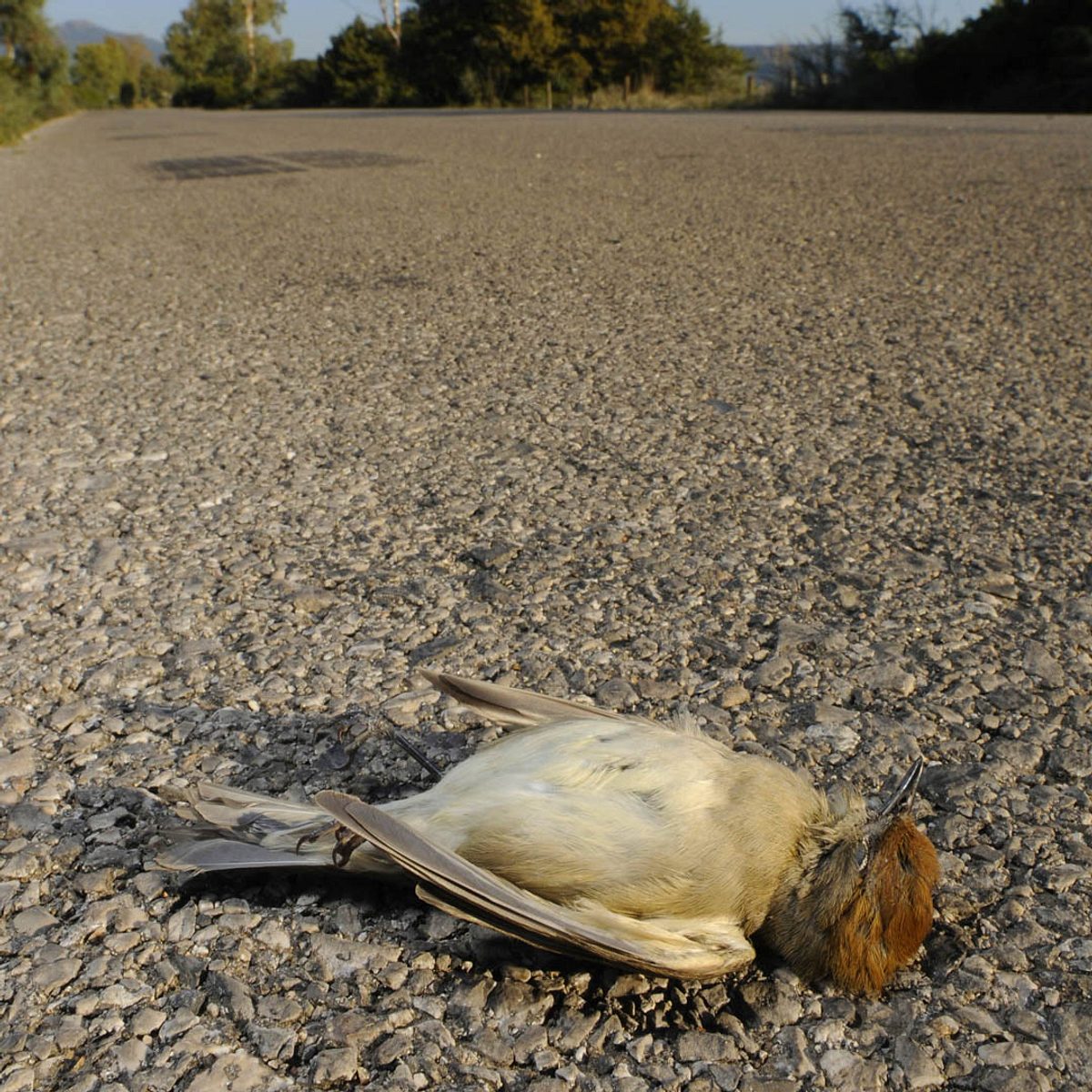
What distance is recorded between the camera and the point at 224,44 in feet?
284

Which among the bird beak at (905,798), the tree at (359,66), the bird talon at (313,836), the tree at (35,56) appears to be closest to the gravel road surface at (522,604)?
the bird talon at (313,836)

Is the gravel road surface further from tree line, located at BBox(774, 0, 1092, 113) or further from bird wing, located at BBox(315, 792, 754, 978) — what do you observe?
tree line, located at BBox(774, 0, 1092, 113)

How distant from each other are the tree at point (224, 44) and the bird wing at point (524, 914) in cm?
7804

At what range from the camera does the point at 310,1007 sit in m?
1.74

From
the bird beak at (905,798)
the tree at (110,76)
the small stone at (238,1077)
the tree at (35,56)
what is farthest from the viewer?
the tree at (110,76)

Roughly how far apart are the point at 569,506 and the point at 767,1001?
2.03 metres

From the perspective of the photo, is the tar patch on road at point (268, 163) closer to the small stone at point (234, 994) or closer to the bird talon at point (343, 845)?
the bird talon at point (343, 845)

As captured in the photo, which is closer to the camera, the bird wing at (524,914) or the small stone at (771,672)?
the bird wing at (524,914)

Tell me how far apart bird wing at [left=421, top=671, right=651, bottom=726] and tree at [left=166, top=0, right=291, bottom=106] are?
3054 inches

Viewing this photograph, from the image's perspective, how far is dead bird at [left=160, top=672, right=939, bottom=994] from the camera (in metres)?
1.68

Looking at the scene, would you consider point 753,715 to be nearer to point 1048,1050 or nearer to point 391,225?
point 1048,1050

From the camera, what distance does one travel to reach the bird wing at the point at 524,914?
1.63 m

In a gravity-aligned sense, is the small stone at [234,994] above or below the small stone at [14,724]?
below

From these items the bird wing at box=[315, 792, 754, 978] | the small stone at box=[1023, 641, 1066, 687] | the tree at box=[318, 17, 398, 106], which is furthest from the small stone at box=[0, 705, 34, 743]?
the tree at box=[318, 17, 398, 106]
